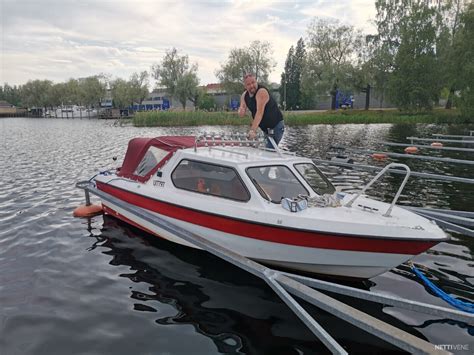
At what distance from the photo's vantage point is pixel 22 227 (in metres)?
9.30

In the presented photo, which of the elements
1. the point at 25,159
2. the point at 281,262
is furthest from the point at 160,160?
the point at 25,159

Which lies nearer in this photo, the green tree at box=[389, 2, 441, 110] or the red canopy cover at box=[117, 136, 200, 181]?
the red canopy cover at box=[117, 136, 200, 181]

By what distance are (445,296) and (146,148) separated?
22.6ft

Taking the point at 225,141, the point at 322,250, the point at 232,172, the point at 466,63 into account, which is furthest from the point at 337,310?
the point at 466,63

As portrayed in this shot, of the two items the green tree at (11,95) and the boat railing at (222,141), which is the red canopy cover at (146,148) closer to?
the boat railing at (222,141)

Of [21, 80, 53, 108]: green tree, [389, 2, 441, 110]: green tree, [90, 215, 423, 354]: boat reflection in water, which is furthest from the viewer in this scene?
[21, 80, 53, 108]: green tree

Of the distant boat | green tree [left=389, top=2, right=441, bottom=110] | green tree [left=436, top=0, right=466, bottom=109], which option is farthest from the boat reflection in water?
the distant boat

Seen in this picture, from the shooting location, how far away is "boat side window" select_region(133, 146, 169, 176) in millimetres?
8320

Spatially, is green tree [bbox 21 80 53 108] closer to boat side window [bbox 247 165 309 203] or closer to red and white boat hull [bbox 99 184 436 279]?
boat side window [bbox 247 165 309 203]

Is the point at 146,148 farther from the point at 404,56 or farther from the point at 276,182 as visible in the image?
the point at 404,56

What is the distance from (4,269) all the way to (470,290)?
8671mm

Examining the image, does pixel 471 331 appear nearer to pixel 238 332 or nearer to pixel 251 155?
pixel 238 332

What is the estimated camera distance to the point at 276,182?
6.80 m

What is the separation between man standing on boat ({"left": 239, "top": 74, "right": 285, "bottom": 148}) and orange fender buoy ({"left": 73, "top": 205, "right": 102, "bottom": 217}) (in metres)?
4.98
